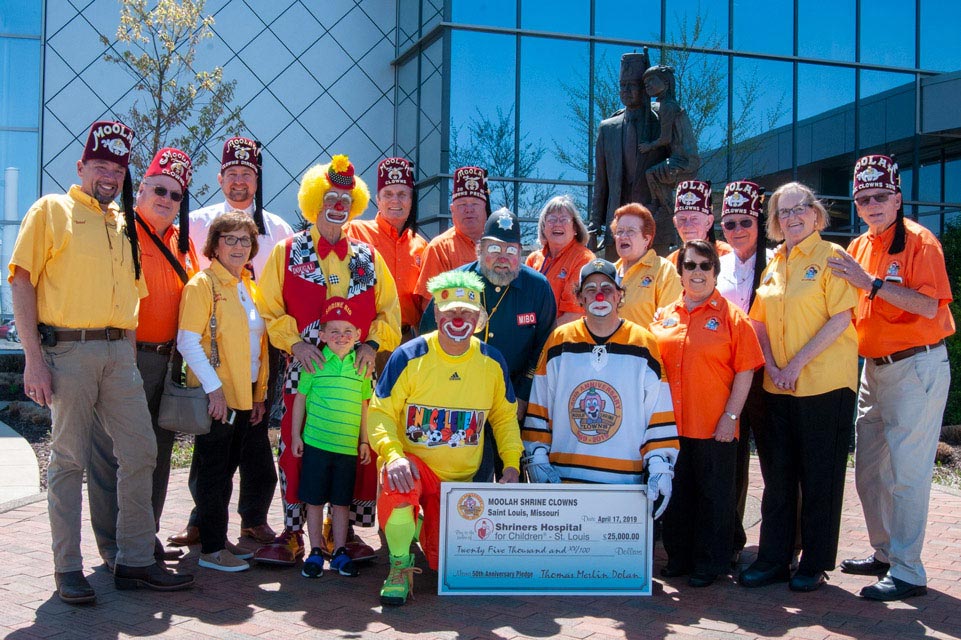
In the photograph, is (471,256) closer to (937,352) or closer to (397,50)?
(937,352)

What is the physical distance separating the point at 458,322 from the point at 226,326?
4.33 feet

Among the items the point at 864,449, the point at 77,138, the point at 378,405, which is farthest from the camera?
the point at 77,138

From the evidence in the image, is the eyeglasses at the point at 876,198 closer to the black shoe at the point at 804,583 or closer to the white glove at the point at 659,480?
the white glove at the point at 659,480

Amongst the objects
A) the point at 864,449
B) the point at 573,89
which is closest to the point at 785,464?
the point at 864,449

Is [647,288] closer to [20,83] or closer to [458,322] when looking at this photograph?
[458,322]

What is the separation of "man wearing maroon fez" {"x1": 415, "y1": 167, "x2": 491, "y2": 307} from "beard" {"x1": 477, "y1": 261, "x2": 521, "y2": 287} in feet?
2.11

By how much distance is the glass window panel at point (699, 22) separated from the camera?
55.1 ft

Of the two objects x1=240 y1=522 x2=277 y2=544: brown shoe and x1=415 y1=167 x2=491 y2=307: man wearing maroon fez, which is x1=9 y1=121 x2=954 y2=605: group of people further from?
x1=415 y1=167 x2=491 y2=307: man wearing maroon fez

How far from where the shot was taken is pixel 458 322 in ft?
15.7

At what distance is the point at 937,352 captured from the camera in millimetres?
4969

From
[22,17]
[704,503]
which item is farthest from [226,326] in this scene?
[22,17]

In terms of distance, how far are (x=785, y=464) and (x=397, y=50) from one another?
12.6 meters

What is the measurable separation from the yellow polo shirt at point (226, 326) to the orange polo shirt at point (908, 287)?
3.43 m

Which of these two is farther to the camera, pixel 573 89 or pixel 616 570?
pixel 573 89
